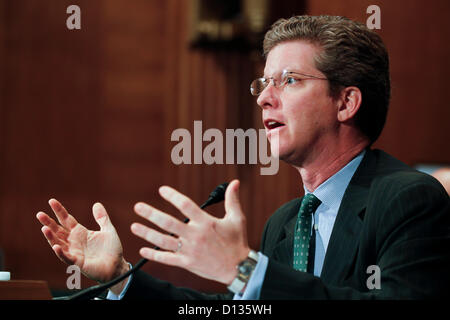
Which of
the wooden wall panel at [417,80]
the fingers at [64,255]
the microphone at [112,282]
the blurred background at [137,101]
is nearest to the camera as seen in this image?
the microphone at [112,282]

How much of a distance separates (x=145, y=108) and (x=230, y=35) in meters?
0.80

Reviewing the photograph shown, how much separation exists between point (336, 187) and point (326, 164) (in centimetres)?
9

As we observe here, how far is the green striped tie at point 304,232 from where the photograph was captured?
1.71m

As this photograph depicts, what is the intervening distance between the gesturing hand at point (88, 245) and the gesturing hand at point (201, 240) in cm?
42

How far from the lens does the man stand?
1183 mm

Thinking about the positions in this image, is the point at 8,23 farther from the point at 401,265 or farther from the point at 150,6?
the point at 401,265

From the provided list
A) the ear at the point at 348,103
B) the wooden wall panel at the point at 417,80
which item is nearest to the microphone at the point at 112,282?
the ear at the point at 348,103

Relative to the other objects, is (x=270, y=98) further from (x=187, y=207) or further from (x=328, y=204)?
(x=187, y=207)

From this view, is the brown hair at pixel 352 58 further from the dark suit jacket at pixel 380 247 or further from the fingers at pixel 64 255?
the fingers at pixel 64 255

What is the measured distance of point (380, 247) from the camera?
1.47 meters

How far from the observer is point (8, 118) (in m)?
3.94

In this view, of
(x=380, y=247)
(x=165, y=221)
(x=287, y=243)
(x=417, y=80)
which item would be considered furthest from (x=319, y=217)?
(x=417, y=80)

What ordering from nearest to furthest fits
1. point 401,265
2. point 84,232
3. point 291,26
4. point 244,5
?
point 401,265 → point 84,232 → point 291,26 → point 244,5

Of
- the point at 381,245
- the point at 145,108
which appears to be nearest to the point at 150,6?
the point at 145,108
